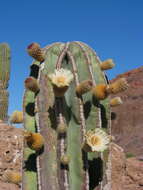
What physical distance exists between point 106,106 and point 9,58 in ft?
26.2

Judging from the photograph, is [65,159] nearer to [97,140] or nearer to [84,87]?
[97,140]

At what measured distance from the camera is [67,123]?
8.52 ft

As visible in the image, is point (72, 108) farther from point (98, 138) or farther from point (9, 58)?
point (9, 58)

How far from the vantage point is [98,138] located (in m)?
2.45

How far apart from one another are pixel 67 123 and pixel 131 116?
1272 inches

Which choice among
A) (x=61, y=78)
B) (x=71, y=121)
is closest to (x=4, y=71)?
(x=71, y=121)

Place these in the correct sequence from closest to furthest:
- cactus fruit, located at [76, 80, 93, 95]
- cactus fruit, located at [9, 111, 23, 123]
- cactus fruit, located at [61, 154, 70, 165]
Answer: cactus fruit, located at [61, 154, 70, 165] → cactus fruit, located at [76, 80, 93, 95] → cactus fruit, located at [9, 111, 23, 123]

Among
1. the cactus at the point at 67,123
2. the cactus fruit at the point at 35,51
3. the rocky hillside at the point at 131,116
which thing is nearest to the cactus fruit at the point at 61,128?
the cactus at the point at 67,123

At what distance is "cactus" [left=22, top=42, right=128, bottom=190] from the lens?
8.18 feet

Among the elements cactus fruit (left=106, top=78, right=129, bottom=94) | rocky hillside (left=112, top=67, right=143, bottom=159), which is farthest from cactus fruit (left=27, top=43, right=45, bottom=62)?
rocky hillside (left=112, top=67, right=143, bottom=159)

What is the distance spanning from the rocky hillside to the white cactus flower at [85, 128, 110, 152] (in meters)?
26.5

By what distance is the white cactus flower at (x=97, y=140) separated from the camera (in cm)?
241

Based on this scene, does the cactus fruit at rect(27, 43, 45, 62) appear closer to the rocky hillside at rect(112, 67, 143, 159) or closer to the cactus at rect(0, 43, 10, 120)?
Result: the cactus at rect(0, 43, 10, 120)

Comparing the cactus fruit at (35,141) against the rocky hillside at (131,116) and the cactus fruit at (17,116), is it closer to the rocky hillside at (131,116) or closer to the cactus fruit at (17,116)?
the cactus fruit at (17,116)
